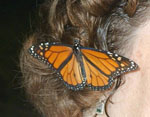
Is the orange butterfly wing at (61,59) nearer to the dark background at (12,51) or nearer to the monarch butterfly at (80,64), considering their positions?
the monarch butterfly at (80,64)

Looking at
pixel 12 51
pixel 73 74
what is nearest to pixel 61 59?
pixel 73 74

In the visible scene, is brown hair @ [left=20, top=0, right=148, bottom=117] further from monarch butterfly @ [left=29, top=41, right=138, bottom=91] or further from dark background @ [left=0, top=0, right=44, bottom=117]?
dark background @ [left=0, top=0, right=44, bottom=117]

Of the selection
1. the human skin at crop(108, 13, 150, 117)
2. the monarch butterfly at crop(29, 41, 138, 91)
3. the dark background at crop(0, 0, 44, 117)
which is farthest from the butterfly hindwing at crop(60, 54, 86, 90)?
the dark background at crop(0, 0, 44, 117)

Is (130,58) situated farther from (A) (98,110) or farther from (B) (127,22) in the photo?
(A) (98,110)

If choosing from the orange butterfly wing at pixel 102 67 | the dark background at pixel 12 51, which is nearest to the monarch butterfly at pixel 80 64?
the orange butterfly wing at pixel 102 67

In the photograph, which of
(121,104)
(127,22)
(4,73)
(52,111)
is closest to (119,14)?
(127,22)

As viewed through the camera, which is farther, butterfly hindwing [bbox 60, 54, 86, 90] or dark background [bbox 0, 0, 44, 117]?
dark background [bbox 0, 0, 44, 117]

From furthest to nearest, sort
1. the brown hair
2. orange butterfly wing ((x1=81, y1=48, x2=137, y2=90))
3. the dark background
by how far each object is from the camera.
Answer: the dark background < the brown hair < orange butterfly wing ((x1=81, y1=48, x2=137, y2=90))
